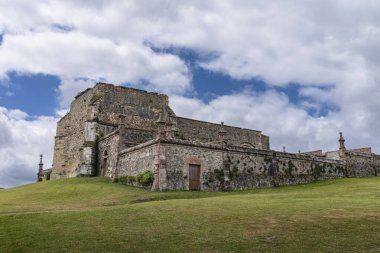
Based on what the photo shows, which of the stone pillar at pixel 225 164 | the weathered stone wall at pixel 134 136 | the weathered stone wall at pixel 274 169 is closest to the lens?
the stone pillar at pixel 225 164

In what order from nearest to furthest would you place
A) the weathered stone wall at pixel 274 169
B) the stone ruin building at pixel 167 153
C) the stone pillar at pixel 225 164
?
the stone ruin building at pixel 167 153 → the stone pillar at pixel 225 164 → the weathered stone wall at pixel 274 169

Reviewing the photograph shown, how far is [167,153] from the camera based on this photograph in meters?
28.3

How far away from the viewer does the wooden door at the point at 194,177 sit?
2920cm

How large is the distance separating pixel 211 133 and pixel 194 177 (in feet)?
56.9

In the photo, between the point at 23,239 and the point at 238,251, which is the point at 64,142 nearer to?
the point at 23,239

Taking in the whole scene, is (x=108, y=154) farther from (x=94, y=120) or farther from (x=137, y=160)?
(x=137, y=160)

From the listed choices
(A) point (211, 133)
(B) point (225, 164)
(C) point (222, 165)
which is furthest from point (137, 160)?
(A) point (211, 133)

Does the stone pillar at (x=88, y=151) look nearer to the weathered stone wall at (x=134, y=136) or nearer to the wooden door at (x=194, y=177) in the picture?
the weathered stone wall at (x=134, y=136)

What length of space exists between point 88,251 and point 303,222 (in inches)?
288

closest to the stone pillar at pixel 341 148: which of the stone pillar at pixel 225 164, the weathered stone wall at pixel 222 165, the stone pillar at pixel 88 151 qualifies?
the weathered stone wall at pixel 222 165

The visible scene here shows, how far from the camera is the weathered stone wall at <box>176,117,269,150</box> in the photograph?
44.3 meters

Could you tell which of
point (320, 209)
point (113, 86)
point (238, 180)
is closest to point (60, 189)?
point (238, 180)

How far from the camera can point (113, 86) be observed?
4372 centimetres

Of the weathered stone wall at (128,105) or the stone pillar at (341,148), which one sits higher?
the weathered stone wall at (128,105)
